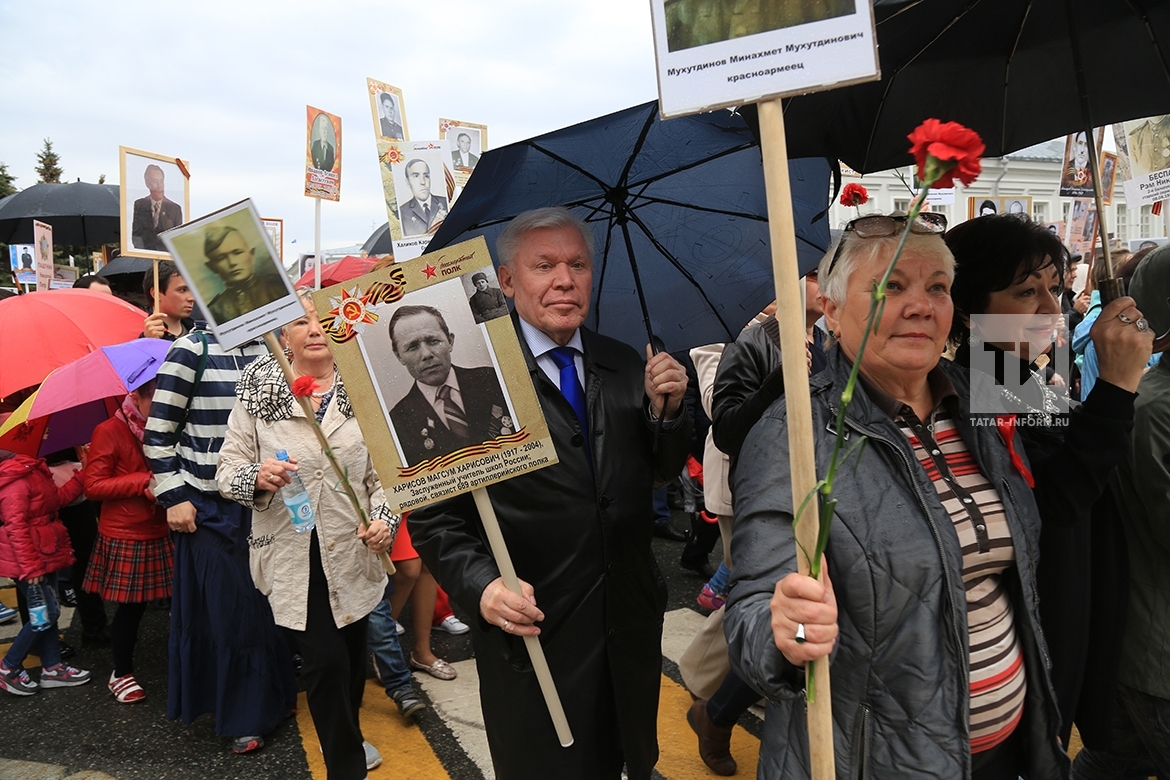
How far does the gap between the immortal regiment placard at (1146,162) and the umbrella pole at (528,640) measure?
5.42m

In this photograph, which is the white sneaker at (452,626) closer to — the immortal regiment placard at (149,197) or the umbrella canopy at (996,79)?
the immortal regiment placard at (149,197)

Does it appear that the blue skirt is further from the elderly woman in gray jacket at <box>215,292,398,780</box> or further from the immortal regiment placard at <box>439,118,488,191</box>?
the immortal regiment placard at <box>439,118,488,191</box>

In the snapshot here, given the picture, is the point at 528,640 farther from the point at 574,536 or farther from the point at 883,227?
the point at 883,227

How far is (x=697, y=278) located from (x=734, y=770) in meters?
2.06

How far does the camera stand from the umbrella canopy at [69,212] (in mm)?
9094

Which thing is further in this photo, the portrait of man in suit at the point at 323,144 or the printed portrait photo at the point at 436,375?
the portrait of man in suit at the point at 323,144

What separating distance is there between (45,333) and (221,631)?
1904 millimetres

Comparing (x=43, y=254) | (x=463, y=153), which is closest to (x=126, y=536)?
(x=43, y=254)

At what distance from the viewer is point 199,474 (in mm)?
3793

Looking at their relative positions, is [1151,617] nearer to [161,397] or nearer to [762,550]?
[762,550]

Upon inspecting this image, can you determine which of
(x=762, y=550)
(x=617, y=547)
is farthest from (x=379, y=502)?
(x=762, y=550)

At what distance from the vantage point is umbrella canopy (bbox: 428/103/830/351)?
246 cm

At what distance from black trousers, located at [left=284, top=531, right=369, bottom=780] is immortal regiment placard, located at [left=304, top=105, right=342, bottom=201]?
484 cm

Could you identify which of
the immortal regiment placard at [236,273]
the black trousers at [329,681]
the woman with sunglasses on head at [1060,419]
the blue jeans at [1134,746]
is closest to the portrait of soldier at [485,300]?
the immortal regiment placard at [236,273]
